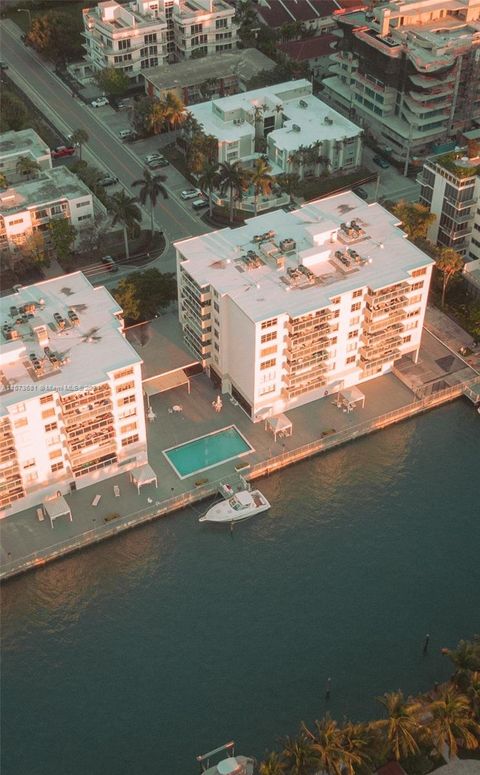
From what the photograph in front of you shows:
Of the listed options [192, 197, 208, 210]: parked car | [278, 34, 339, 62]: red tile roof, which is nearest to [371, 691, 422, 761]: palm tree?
[192, 197, 208, 210]: parked car

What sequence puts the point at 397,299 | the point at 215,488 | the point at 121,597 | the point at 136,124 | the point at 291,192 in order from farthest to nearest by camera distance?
the point at 136,124, the point at 291,192, the point at 397,299, the point at 215,488, the point at 121,597

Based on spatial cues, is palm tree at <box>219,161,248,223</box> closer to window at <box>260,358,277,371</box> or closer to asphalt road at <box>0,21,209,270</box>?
asphalt road at <box>0,21,209,270</box>

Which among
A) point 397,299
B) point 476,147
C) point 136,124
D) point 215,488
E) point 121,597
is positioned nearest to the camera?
point 121,597

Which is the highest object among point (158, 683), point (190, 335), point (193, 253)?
point (193, 253)

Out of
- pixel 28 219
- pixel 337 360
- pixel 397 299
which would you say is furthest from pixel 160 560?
pixel 28 219

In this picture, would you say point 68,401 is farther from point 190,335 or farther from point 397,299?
point 397,299

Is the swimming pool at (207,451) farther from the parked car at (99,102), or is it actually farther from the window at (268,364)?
the parked car at (99,102)
